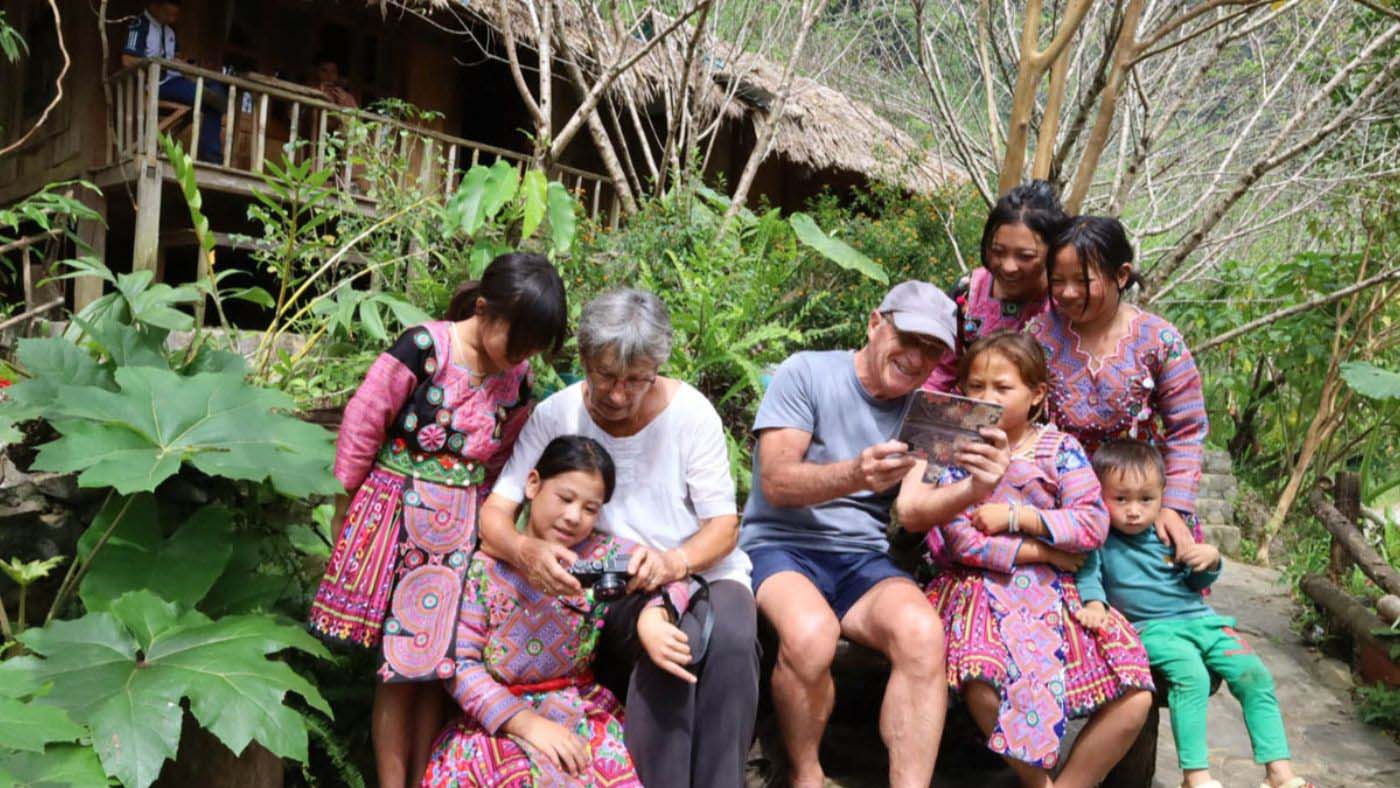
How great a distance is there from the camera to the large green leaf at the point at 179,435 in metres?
1.97

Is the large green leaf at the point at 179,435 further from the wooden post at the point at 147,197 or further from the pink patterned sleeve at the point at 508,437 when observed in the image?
the wooden post at the point at 147,197

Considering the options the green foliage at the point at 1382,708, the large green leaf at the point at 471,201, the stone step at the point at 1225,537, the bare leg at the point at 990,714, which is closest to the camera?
the bare leg at the point at 990,714

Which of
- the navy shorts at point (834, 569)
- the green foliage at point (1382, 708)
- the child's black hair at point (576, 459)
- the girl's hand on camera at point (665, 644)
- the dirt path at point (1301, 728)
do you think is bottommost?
the dirt path at point (1301, 728)

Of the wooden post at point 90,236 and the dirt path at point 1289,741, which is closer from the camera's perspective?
the dirt path at point 1289,741

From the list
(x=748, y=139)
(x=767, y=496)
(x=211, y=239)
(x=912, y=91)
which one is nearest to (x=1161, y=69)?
(x=912, y=91)

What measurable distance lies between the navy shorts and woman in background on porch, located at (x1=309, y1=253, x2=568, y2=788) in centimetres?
77

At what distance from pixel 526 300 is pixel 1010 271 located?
1416 mm

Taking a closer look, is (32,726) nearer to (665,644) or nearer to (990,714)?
(665,644)

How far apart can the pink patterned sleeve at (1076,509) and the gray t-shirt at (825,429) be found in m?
0.44

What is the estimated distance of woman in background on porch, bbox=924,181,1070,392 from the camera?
2.84m

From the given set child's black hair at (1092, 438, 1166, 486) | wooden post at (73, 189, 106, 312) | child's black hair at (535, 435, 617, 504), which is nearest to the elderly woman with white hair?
child's black hair at (535, 435, 617, 504)

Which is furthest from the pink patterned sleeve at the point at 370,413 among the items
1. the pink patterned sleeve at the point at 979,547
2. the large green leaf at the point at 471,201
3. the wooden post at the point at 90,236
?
the wooden post at the point at 90,236

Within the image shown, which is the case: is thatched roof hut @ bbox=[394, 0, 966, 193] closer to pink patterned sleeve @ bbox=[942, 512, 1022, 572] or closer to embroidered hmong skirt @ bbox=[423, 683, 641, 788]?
pink patterned sleeve @ bbox=[942, 512, 1022, 572]

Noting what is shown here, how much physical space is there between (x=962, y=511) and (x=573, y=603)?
100cm
